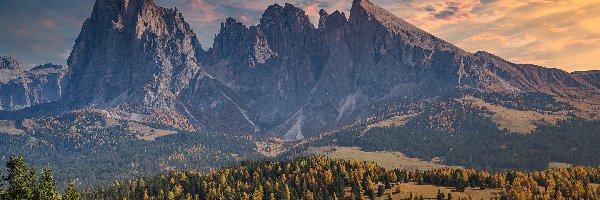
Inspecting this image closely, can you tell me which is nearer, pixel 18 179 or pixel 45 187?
pixel 18 179

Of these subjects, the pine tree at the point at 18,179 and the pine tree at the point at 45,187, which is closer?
the pine tree at the point at 18,179

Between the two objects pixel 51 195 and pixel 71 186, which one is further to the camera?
pixel 71 186

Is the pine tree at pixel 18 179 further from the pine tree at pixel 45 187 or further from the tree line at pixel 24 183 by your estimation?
the pine tree at pixel 45 187

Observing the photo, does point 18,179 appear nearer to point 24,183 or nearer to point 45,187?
point 24,183

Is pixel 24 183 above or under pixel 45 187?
above

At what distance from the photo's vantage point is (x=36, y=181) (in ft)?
199

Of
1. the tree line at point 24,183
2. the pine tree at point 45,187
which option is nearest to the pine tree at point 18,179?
the tree line at point 24,183

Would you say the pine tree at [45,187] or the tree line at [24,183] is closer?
the tree line at [24,183]

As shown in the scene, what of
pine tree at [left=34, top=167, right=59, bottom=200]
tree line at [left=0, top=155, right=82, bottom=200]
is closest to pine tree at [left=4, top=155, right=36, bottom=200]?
tree line at [left=0, top=155, right=82, bottom=200]

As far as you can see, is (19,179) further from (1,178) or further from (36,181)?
(36,181)

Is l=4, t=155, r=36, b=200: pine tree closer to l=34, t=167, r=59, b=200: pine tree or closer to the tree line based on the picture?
the tree line

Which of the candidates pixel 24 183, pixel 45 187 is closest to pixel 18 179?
pixel 24 183

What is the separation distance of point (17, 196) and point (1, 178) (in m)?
3.15

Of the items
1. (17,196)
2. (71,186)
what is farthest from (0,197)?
(71,186)
